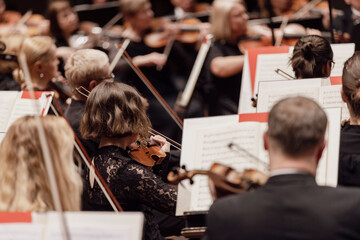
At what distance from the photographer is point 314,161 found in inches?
70.4

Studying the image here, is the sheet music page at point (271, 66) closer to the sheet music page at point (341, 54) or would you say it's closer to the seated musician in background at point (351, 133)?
the sheet music page at point (341, 54)

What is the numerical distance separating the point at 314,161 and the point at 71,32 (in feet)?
14.5

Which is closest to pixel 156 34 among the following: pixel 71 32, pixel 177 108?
pixel 71 32

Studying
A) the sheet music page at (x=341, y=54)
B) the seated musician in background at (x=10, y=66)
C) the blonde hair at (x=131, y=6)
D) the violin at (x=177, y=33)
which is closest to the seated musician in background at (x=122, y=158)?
the sheet music page at (x=341, y=54)

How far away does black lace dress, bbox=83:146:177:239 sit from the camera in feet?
8.27

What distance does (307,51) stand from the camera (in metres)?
3.05

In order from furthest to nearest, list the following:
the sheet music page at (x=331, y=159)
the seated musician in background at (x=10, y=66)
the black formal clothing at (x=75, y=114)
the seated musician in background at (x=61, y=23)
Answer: the seated musician in background at (x=61, y=23), the seated musician in background at (x=10, y=66), the black formal clothing at (x=75, y=114), the sheet music page at (x=331, y=159)

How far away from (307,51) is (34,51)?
→ 1786mm

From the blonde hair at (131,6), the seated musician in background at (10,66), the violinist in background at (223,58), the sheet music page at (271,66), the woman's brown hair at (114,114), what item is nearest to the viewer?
the woman's brown hair at (114,114)

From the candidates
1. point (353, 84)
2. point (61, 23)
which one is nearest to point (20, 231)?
point (353, 84)

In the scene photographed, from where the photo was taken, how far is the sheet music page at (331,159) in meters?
2.20

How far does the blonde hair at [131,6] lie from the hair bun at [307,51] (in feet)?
8.78

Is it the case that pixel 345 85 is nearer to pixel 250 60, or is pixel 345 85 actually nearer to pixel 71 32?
pixel 250 60

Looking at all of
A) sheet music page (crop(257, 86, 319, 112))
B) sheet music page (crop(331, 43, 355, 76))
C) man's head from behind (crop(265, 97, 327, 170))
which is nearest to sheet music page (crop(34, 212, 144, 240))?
man's head from behind (crop(265, 97, 327, 170))
